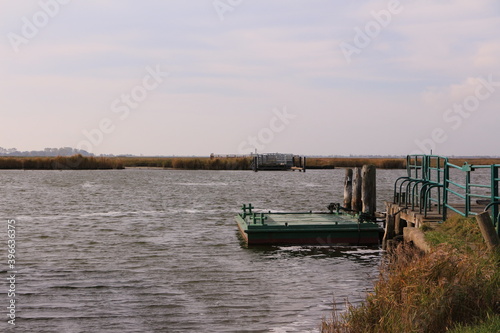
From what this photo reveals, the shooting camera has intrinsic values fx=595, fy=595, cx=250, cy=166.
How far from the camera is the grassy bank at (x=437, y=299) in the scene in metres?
8.23

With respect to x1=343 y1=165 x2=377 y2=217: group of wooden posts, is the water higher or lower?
lower

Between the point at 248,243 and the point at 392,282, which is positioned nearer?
the point at 392,282

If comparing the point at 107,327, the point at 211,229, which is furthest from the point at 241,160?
the point at 107,327

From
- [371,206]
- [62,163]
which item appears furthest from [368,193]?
[62,163]

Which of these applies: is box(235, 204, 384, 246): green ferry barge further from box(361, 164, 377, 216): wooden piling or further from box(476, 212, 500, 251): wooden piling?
box(476, 212, 500, 251): wooden piling

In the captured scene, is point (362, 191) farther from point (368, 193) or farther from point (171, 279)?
point (171, 279)

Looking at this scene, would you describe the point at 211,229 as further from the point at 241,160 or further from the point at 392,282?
the point at 241,160

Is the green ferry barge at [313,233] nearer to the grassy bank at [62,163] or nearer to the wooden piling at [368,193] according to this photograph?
the wooden piling at [368,193]

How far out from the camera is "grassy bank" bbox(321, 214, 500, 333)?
823cm

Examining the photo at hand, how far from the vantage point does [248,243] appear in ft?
67.1

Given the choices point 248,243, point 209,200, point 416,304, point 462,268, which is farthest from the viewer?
point 209,200

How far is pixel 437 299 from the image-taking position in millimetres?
8359

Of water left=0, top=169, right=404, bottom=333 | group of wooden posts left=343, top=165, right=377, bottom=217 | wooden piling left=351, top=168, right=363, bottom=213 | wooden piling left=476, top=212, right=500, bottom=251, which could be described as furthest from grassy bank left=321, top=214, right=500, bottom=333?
wooden piling left=351, top=168, right=363, bottom=213

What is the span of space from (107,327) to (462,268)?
667 centimetres
